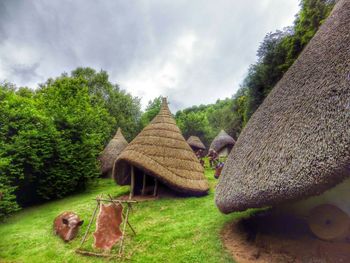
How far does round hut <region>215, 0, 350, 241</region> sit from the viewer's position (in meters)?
3.36

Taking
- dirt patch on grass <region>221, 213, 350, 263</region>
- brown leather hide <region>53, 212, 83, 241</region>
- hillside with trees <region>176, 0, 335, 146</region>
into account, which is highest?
hillside with trees <region>176, 0, 335, 146</region>

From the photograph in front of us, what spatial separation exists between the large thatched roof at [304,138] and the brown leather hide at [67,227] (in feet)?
15.1

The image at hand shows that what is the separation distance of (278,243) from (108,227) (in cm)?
397

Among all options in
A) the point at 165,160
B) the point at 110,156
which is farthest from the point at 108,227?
the point at 110,156

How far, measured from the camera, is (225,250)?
473 cm

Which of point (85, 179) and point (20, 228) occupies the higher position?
point (85, 179)

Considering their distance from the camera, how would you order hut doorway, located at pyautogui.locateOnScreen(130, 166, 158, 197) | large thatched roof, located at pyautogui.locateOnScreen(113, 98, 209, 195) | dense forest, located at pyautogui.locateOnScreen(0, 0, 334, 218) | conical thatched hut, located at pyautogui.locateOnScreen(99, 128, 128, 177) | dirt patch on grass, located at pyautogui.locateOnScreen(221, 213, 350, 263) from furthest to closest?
1. conical thatched hut, located at pyautogui.locateOnScreen(99, 128, 128, 177)
2. dense forest, located at pyautogui.locateOnScreen(0, 0, 334, 218)
3. hut doorway, located at pyautogui.locateOnScreen(130, 166, 158, 197)
4. large thatched roof, located at pyautogui.locateOnScreen(113, 98, 209, 195)
5. dirt patch on grass, located at pyautogui.locateOnScreen(221, 213, 350, 263)

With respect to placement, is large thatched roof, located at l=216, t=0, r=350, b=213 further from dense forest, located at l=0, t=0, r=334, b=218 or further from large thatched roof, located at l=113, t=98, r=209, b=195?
dense forest, located at l=0, t=0, r=334, b=218

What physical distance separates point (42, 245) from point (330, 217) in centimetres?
773

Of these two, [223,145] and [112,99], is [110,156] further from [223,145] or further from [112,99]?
[112,99]

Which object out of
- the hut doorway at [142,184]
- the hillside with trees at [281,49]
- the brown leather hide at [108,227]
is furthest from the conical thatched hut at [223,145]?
the brown leather hide at [108,227]

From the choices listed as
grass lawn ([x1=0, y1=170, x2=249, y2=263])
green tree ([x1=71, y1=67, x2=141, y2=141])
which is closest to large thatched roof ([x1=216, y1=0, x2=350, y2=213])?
grass lawn ([x1=0, y1=170, x2=249, y2=263])

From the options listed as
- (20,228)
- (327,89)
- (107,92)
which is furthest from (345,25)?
(107,92)

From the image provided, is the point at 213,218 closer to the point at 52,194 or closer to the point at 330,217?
the point at 330,217
